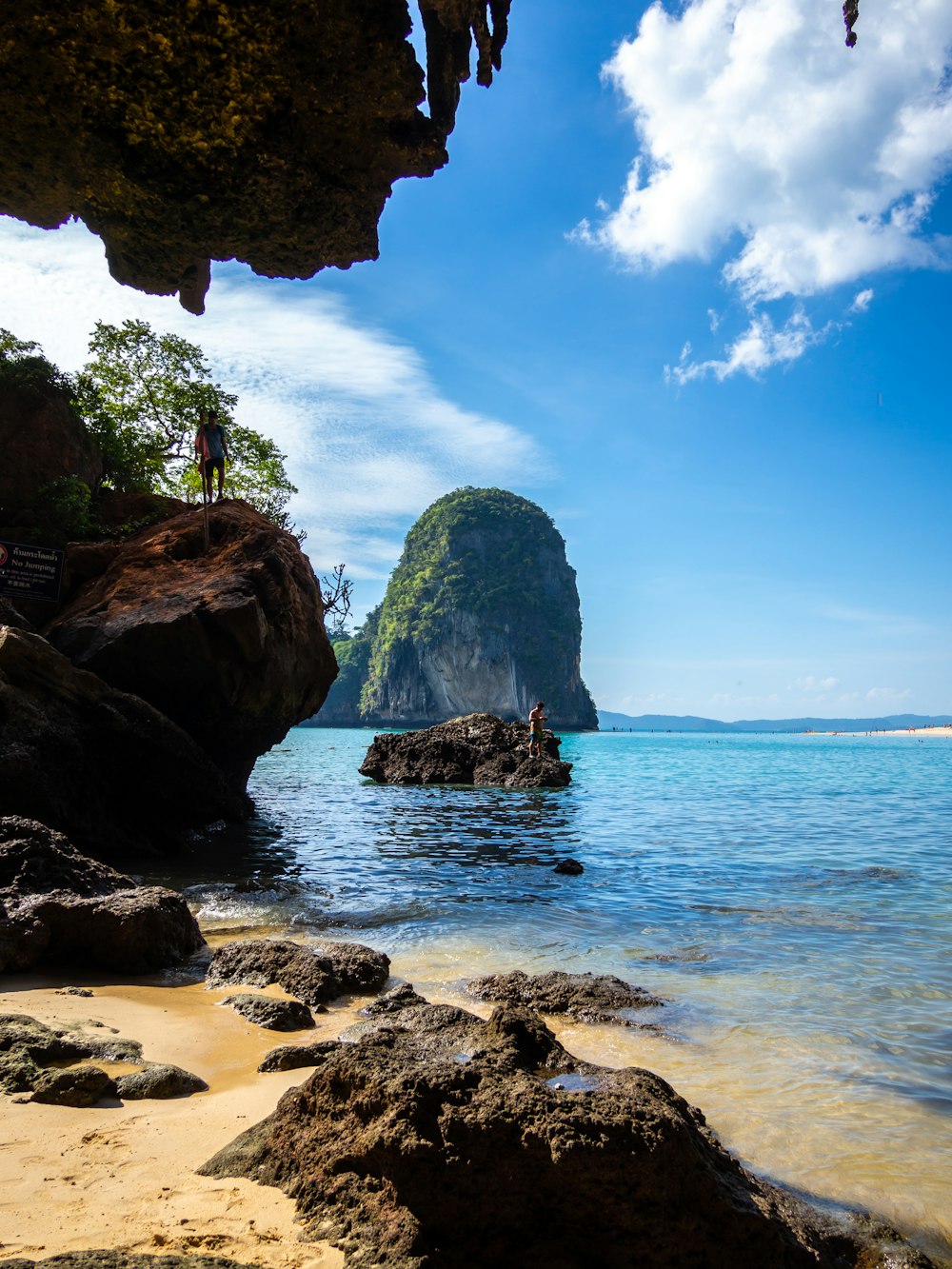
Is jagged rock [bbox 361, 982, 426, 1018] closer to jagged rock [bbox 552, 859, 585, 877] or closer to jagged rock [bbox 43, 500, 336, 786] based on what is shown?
jagged rock [bbox 552, 859, 585, 877]

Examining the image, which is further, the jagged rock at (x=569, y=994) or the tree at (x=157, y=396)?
the tree at (x=157, y=396)

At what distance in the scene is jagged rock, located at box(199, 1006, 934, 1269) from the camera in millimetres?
2059

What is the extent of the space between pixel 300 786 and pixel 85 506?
12231mm

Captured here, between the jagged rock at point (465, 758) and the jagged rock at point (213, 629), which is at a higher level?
the jagged rock at point (213, 629)

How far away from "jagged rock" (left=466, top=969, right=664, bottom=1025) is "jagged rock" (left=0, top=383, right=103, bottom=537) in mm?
11974

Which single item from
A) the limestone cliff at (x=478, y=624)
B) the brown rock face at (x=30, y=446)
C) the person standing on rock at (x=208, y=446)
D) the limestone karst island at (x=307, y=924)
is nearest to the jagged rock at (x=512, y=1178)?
the limestone karst island at (x=307, y=924)

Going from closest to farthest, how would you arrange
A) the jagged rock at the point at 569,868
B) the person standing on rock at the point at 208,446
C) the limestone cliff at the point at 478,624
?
1. the jagged rock at the point at 569,868
2. the person standing on rock at the point at 208,446
3. the limestone cliff at the point at 478,624

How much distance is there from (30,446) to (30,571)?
2956 mm

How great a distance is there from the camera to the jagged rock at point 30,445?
12953 mm

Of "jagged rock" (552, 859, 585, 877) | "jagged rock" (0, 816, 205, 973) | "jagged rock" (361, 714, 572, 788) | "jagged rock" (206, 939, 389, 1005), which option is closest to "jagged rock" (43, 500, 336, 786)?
"jagged rock" (0, 816, 205, 973)

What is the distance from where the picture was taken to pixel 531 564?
116562 millimetres

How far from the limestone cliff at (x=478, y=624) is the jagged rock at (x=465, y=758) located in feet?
256

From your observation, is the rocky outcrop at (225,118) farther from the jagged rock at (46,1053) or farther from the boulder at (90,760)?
the jagged rock at (46,1053)

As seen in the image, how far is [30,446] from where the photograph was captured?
13227mm
